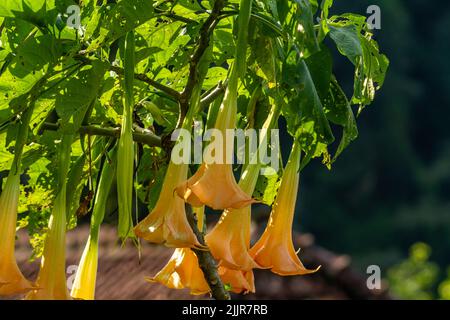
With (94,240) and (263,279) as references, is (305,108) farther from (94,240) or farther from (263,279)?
(263,279)

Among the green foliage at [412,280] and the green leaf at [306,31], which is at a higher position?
the green foliage at [412,280]

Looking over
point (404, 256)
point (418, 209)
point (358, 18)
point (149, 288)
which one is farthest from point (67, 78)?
point (418, 209)

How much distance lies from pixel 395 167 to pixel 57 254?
1246 cm

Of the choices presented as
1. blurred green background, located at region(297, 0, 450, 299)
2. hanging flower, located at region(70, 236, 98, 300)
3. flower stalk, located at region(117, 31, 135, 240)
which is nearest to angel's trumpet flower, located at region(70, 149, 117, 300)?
hanging flower, located at region(70, 236, 98, 300)

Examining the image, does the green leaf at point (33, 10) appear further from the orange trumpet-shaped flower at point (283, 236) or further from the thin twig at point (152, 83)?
the orange trumpet-shaped flower at point (283, 236)

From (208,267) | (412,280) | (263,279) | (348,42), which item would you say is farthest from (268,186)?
(412,280)

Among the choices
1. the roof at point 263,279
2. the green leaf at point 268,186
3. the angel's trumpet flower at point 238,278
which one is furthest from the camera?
the roof at point 263,279

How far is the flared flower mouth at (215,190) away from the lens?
76cm

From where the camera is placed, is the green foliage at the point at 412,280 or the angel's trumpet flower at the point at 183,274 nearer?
the angel's trumpet flower at the point at 183,274

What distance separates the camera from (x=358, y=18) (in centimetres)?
94

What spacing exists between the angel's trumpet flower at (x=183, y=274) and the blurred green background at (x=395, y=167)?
10604 millimetres

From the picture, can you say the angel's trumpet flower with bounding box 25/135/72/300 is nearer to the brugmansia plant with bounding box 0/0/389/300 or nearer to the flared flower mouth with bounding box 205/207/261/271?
the brugmansia plant with bounding box 0/0/389/300

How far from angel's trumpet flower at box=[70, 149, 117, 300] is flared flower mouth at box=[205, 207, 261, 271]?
13cm

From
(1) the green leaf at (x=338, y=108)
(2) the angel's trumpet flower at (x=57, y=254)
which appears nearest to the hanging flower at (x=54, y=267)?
(2) the angel's trumpet flower at (x=57, y=254)
